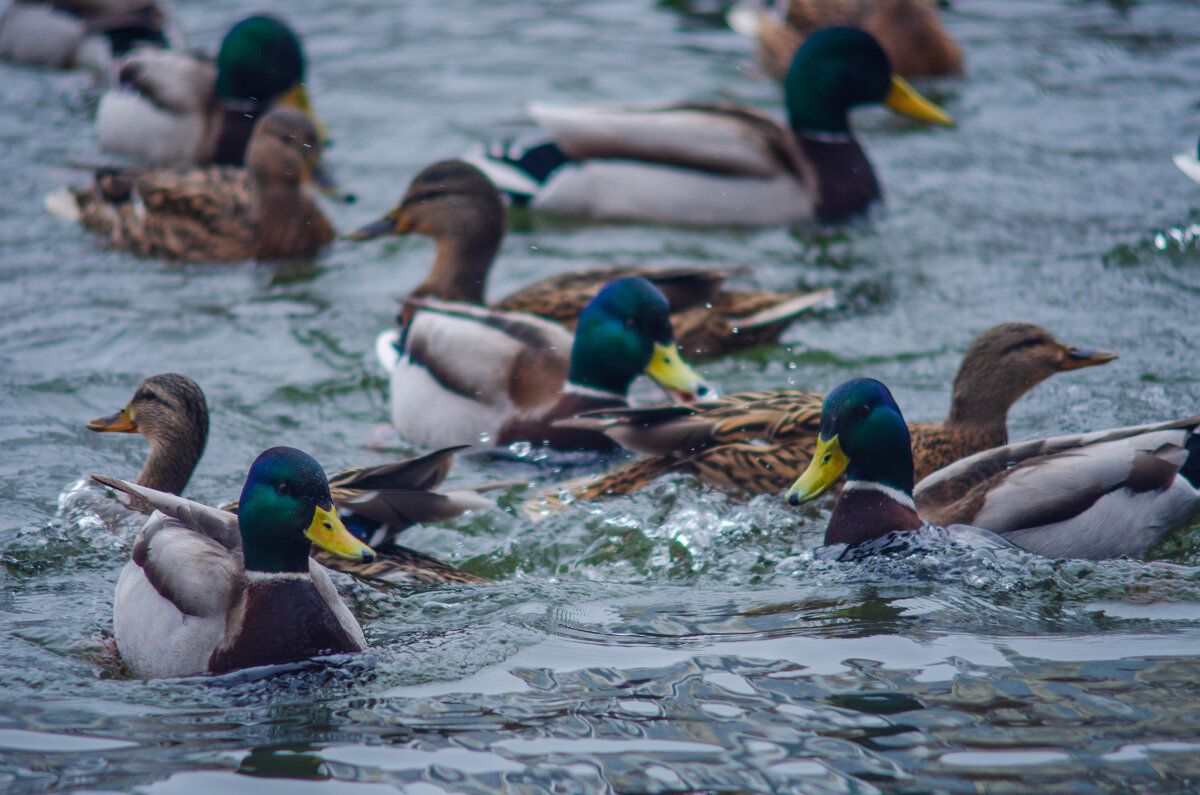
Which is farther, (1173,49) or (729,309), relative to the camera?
(1173,49)

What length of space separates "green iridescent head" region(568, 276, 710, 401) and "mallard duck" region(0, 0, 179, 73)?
672 centimetres

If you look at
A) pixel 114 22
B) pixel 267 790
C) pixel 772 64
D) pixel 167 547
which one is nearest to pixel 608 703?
pixel 267 790

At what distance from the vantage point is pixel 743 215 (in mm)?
8398

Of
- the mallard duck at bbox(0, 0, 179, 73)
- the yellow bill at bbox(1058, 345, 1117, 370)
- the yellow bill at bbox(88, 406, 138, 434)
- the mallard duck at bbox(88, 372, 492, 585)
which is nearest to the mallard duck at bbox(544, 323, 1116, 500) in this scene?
the yellow bill at bbox(1058, 345, 1117, 370)

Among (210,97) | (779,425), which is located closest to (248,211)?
(210,97)

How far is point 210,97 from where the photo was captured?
30.5ft

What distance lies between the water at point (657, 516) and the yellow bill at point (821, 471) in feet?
0.90

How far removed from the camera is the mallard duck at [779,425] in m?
5.12

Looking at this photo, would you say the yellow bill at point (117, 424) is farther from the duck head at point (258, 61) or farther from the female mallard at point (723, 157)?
the duck head at point (258, 61)

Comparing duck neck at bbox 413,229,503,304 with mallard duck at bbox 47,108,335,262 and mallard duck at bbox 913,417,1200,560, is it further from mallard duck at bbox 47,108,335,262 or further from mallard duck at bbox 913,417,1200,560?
mallard duck at bbox 913,417,1200,560

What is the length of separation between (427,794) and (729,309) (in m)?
3.74

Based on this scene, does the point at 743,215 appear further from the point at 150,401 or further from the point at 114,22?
the point at 114,22

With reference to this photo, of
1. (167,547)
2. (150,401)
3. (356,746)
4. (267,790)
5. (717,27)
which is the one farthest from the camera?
(717,27)

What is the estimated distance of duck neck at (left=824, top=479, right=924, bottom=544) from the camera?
4.60m
